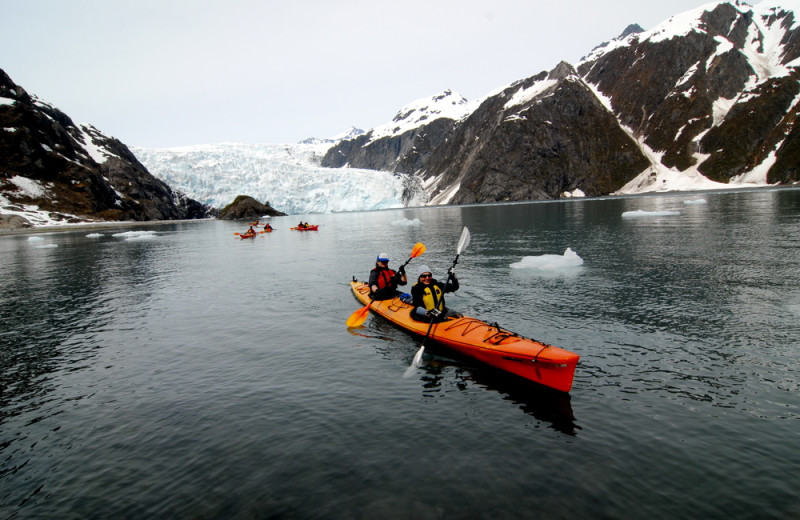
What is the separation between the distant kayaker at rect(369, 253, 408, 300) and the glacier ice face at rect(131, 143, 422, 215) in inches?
4525

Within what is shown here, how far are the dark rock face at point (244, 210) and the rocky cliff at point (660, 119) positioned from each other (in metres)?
80.7

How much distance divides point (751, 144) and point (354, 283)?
17025cm

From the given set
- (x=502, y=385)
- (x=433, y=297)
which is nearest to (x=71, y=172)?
(x=433, y=297)

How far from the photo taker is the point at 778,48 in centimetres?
18325

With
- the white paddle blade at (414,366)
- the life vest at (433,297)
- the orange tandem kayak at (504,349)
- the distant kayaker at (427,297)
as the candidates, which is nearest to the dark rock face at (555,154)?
the distant kayaker at (427,297)

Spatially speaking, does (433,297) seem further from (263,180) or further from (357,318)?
(263,180)

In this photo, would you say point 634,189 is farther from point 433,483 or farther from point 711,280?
point 433,483

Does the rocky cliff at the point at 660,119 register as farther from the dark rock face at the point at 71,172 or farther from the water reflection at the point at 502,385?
the water reflection at the point at 502,385


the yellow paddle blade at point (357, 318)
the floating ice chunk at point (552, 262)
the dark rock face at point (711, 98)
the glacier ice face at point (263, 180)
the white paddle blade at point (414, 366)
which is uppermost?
the dark rock face at point (711, 98)

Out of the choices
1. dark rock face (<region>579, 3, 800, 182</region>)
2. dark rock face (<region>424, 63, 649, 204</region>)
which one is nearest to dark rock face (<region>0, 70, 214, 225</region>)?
dark rock face (<region>424, 63, 649, 204</region>)

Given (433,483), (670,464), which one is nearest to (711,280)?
(670,464)

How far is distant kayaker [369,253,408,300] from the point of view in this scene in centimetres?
1667

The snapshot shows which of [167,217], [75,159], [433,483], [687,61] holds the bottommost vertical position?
[433,483]

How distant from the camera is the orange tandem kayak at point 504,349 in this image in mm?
9688
